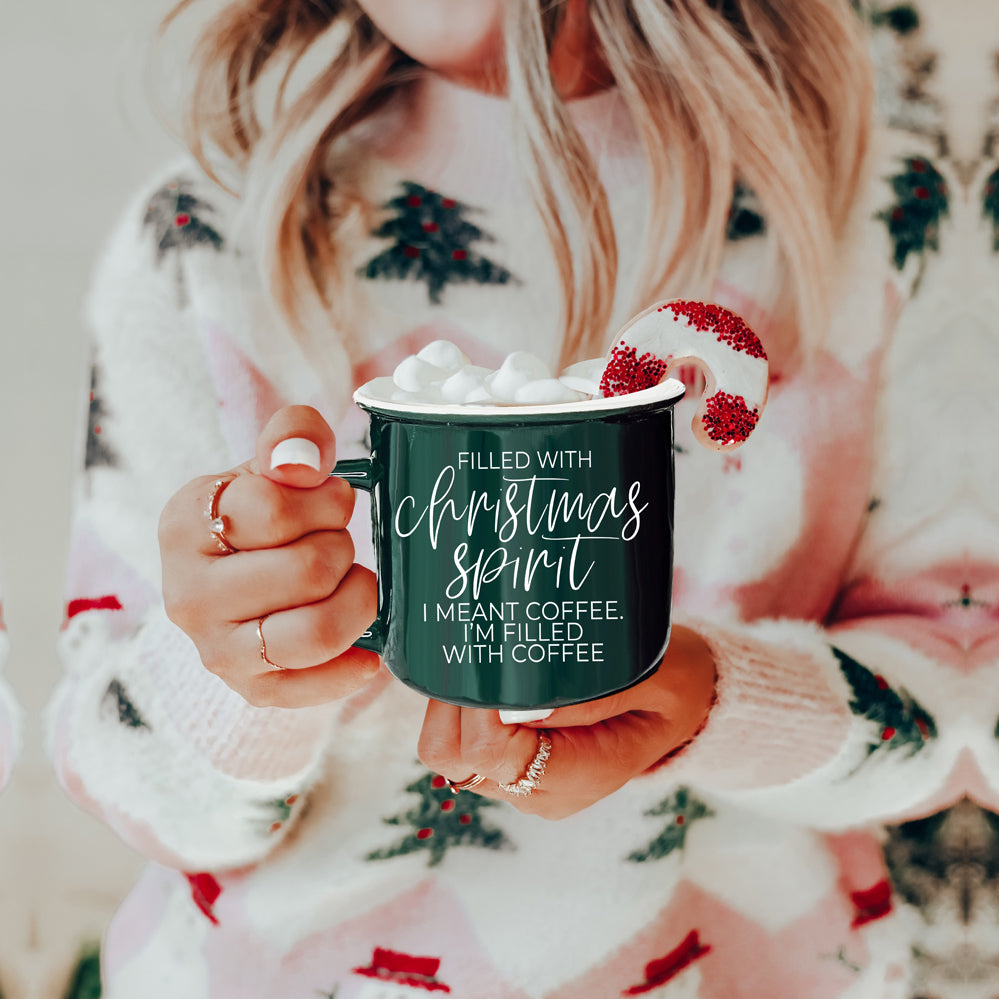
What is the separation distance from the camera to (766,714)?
712 millimetres

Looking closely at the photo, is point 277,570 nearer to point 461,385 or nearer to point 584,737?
point 461,385

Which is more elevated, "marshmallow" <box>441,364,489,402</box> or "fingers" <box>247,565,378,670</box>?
"marshmallow" <box>441,364,489,402</box>

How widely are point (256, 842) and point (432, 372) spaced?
0.51 meters

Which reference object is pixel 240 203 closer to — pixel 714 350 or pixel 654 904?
pixel 714 350

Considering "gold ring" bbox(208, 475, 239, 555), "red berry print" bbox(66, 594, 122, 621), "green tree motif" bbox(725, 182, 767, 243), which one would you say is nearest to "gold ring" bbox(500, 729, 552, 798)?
"gold ring" bbox(208, 475, 239, 555)

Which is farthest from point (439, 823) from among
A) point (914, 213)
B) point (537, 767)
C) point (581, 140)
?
point (914, 213)

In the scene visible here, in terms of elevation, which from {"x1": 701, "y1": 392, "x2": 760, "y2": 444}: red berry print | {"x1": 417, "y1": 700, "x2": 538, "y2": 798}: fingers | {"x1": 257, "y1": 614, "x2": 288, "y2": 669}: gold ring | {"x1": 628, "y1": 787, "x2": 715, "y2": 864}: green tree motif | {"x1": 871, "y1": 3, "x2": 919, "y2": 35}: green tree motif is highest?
{"x1": 871, "y1": 3, "x2": 919, "y2": 35}: green tree motif

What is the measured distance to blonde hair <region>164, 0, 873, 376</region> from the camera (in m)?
0.81

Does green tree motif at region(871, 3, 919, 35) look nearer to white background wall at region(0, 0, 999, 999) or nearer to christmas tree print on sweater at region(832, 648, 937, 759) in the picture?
white background wall at region(0, 0, 999, 999)

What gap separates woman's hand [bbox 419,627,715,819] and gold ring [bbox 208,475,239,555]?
159 mm

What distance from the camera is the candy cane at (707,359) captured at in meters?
0.44

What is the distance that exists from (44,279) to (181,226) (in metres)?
0.17

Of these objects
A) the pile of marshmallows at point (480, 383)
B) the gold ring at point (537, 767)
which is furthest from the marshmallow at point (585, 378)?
the gold ring at point (537, 767)

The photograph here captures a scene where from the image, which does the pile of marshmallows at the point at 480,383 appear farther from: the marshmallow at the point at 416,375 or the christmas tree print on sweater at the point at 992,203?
the christmas tree print on sweater at the point at 992,203
